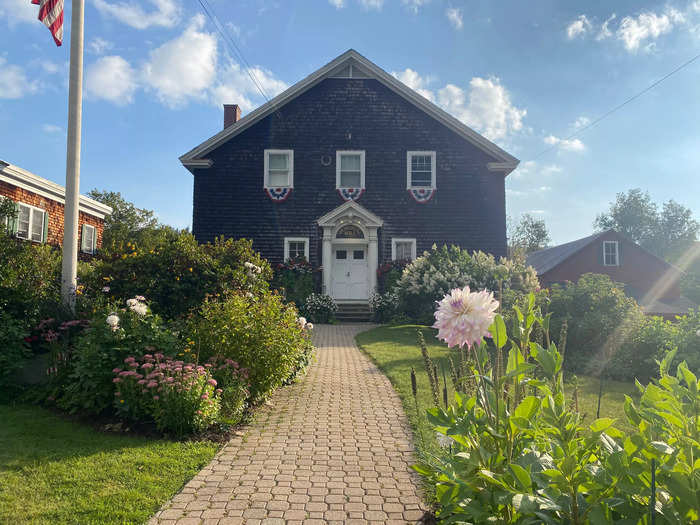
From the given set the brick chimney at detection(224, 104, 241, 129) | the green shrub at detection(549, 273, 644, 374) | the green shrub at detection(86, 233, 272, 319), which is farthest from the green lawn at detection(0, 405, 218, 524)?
the brick chimney at detection(224, 104, 241, 129)

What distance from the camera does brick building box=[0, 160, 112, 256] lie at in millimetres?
14531

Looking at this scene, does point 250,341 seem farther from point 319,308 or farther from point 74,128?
point 319,308

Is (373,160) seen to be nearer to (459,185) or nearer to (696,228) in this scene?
(459,185)

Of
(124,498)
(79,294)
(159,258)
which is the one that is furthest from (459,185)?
(124,498)

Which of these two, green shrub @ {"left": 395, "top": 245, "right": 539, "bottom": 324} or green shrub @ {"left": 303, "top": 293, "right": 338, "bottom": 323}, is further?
green shrub @ {"left": 303, "top": 293, "right": 338, "bottom": 323}

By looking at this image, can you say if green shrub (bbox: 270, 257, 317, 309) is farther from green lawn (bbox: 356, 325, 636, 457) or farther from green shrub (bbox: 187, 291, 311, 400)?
green shrub (bbox: 187, 291, 311, 400)

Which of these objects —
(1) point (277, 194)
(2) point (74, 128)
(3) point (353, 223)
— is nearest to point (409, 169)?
(3) point (353, 223)

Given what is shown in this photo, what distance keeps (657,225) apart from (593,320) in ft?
231

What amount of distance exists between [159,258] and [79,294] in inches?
52.0

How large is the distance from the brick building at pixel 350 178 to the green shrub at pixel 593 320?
7304mm

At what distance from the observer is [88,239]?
18828 millimetres

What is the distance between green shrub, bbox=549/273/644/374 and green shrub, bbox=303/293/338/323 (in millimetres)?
7917

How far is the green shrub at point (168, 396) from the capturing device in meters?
4.55

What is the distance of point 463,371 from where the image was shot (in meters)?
2.72
